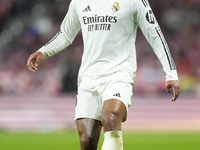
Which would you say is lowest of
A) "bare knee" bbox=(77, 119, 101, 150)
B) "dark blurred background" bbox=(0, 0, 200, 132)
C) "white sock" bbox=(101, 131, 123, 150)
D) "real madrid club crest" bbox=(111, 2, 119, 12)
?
"white sock" bbox=(101, 131, 123, 150)

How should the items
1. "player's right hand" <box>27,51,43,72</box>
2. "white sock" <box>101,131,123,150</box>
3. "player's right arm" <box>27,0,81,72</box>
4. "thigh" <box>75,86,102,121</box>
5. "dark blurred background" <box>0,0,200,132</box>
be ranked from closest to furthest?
"white sock" <box>101,131,123,150</box> → "thigh" <box>75,86,102,121</box> → "player's right hand" <box>27,51,43,72</box> → "player's right arm" <box>27,0,81,72</box> → "dark blurred background" <box>0,0,200,132</box>

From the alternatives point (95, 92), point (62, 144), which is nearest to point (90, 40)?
point (95, 92)

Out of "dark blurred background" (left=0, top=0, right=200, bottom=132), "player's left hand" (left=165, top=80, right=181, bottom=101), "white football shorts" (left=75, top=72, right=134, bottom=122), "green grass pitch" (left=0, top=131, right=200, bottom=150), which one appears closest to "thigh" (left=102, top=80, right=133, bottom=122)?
"white football shorts" (left=75, top=72, right=134, bottom=122)

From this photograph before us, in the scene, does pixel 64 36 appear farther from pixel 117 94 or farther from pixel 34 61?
pixel 117 94

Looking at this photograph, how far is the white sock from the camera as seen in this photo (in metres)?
3.82

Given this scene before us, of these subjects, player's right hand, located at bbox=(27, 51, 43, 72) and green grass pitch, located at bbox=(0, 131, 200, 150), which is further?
green grass pitch, located at bbox=(0, 131, 200, 150)

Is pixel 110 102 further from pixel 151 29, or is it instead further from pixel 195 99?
pixel 195 99

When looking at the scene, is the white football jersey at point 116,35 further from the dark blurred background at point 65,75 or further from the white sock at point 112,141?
the dark blurred background at point 65,75

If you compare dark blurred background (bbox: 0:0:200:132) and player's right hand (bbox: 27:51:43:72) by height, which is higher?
dark blurred background (bbox: 0:0:200:132)

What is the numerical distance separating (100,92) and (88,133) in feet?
1.39

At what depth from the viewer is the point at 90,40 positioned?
4453 mm

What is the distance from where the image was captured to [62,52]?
15.9m

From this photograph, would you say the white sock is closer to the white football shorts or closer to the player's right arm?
the white football shorts

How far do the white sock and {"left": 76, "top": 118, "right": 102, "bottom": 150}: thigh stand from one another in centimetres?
31
